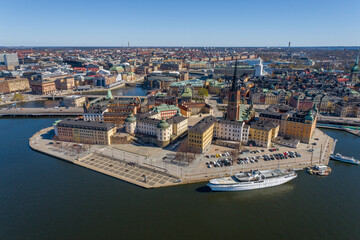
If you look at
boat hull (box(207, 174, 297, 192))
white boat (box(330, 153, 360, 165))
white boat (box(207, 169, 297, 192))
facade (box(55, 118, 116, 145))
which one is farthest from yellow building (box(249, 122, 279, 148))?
facade (box(55, 118, 116, 145))

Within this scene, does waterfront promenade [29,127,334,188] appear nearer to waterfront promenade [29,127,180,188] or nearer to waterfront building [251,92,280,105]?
waterfront promenade [29,127,180,188]

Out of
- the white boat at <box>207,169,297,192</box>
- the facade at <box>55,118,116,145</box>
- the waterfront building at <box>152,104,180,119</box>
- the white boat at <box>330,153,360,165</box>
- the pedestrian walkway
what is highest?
the waterfront building at <box>152,104,180,119</box>

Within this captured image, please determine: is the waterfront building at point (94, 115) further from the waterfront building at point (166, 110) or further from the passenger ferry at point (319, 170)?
the passenger ferry at point (319, 170)

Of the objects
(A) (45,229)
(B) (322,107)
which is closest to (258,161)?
(A) (45,229)

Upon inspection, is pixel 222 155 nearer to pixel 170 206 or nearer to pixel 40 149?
pixel 170 206

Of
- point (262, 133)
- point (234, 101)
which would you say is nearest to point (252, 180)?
point (262, 133)

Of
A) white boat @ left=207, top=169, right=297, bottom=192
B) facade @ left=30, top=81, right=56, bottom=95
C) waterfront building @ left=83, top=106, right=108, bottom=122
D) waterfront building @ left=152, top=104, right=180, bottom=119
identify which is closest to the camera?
white boat @ left=207, top=169, right=297, bottom=192

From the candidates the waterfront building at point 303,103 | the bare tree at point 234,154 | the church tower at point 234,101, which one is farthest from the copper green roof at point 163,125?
the waterfront building at point 303,103
